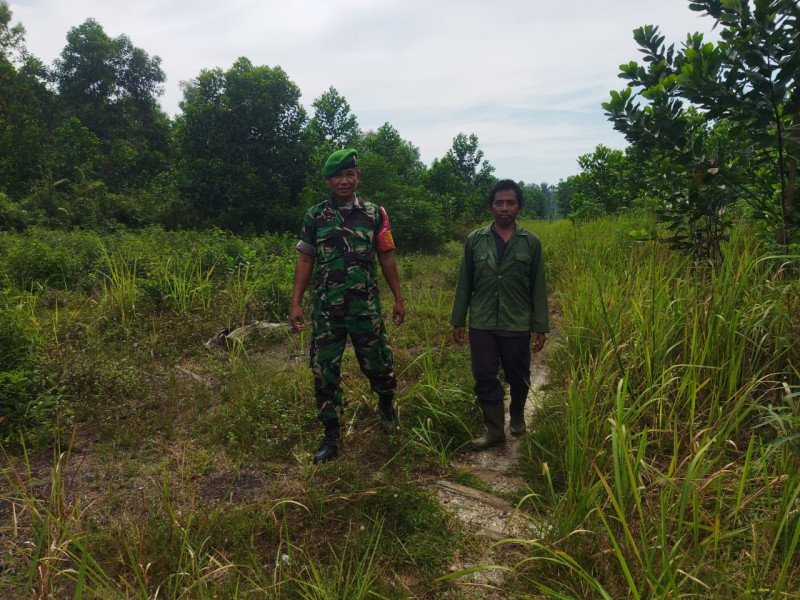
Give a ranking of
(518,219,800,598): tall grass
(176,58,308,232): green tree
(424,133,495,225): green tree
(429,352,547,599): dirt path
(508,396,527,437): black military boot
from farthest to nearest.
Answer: (424,133,495,225): green tree → (176,58,308,232): green tree → (508,396,527,437): black military boot → (429,352,547,599): dirt path → (518,219,800,598): tall grass

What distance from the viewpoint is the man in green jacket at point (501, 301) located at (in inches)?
116

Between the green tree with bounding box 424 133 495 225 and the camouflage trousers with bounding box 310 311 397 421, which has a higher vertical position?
the green tree with bounding box 424 133 495 225

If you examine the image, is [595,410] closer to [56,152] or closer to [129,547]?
[129,547]

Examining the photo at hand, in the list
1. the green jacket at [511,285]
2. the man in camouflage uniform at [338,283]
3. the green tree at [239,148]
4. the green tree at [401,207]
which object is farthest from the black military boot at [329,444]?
the green tree at [239,148]

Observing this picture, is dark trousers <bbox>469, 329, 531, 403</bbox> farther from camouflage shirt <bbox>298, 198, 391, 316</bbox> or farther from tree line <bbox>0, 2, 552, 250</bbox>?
tree line <bbox>0, 2, 552, 250</bbox>

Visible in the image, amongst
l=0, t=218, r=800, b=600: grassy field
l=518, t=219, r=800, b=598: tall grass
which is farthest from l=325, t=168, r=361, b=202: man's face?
l=518, t=219, r=800, b=598: tall grass

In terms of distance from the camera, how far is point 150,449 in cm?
321

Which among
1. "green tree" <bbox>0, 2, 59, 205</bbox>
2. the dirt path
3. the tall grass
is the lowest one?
the dirt path

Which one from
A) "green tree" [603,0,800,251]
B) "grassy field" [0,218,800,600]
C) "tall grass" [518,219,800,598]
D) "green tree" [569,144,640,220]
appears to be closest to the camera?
"tall grass" [518,219,800,598]

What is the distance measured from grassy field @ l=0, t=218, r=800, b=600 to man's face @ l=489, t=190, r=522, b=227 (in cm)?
90

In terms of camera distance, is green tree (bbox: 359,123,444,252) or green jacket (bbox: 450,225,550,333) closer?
green jacket (bbox: 450,225,550,333)

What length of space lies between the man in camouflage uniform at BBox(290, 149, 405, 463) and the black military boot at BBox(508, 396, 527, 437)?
1028 mm

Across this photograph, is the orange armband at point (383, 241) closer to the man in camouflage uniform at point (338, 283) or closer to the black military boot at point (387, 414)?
the man in camouflage uniform at point (338, 283)

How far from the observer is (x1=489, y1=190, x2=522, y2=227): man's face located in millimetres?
2885
